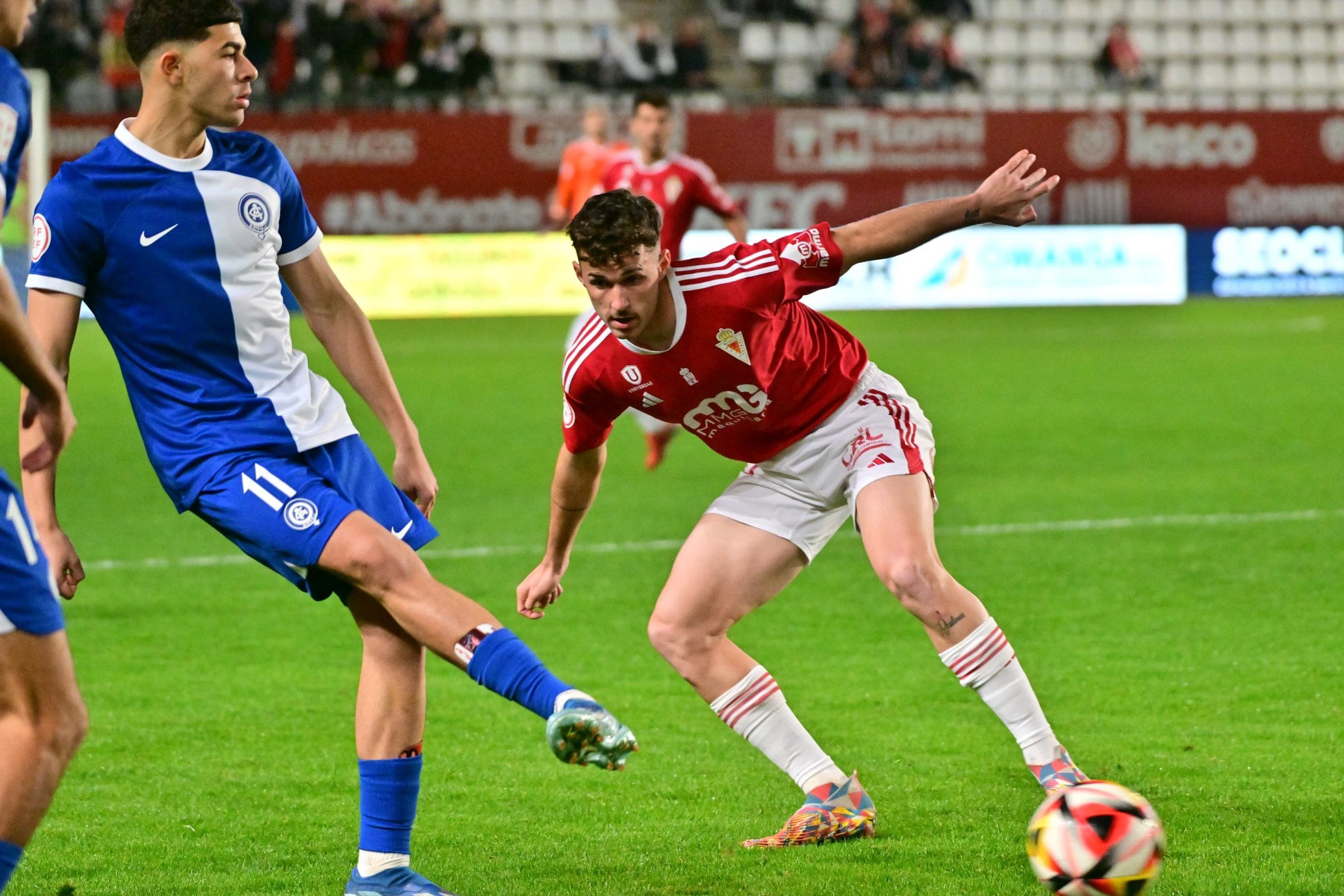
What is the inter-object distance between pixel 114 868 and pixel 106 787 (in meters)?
0.79

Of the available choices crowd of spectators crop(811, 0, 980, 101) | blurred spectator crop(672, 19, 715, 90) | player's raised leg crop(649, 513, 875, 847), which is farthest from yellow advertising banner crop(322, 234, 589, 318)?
player's raised leg crop(649, 513, 875, 847)

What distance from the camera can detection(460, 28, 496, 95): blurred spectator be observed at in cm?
2305

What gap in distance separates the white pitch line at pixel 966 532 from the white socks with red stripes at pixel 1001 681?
428 centimetres

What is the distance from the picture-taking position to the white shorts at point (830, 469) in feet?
14.5

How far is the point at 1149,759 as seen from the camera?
4.99 meters

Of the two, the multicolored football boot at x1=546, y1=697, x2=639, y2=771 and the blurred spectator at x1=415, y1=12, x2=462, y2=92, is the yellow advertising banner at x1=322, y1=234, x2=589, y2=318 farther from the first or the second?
the multicolored football boot at x1=546, y1=697, x2=639, y2=771

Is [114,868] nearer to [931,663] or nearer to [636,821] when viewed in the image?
[636,821]

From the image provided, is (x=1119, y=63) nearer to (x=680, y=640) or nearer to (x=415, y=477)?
(x=680, y=640)

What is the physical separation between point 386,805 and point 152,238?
131cm

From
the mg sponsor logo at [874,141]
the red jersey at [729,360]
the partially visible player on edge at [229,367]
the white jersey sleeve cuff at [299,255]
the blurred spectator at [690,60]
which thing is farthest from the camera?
the blurred spectator at [690,60]

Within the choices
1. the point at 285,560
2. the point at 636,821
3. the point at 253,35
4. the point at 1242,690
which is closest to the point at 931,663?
the point at 1242,690

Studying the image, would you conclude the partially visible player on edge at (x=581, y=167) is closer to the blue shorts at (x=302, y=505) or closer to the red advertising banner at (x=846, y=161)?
the red advertising banner at (x=846, y=161)

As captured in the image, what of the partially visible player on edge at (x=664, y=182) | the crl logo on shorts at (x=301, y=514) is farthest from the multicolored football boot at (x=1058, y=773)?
the partially visible player on edge at (x=664, y=182)

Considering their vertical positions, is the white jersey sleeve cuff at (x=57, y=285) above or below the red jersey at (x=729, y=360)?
above
